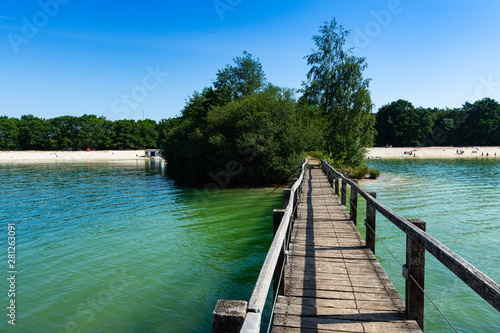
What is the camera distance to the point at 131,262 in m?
9.40

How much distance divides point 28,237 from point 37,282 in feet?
16.3

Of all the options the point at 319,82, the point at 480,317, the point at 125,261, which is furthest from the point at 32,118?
the point at 480,317

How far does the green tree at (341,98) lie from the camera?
1185 inches

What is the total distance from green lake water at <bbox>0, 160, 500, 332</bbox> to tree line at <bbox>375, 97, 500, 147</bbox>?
87804 mm

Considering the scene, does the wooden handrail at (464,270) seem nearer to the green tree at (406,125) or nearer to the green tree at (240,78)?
the green tree at (240,78)

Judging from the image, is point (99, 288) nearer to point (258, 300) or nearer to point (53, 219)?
point (258, 300)

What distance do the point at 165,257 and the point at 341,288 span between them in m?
6.78

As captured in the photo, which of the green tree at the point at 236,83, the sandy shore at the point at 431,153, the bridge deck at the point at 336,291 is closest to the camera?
the bridge deck at the point at 336,291

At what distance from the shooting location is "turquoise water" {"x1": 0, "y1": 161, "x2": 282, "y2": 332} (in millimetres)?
6513

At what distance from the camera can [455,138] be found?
9819 cm

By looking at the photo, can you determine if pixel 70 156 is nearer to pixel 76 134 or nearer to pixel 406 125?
pixel 76 134

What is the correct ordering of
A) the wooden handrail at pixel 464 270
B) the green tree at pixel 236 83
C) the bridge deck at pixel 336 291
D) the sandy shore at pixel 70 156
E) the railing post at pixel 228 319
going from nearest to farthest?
the railing post at pixel 228 319, the wooden handrail at pixel 464 270, the bridge deck at pixel 336 291, the green tree at pixel 236 83, the sandy shore at pixel 70 156

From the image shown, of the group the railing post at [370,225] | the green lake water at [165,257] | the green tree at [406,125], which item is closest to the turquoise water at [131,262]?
the green lake water at [165,257]

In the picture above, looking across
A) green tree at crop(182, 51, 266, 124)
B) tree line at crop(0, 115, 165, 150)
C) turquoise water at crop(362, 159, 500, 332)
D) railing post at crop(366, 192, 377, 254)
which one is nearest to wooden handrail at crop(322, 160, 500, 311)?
railing post at crop(366, 192, 377, 254)
